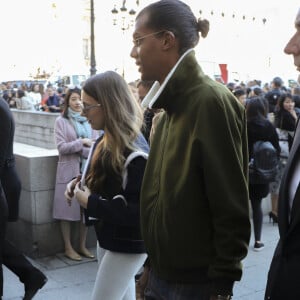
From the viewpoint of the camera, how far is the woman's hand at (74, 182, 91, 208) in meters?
2.85

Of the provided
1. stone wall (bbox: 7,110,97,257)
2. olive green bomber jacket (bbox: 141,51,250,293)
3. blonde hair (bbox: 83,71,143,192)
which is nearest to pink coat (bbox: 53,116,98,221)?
stone wall (bbox: 7,110,97,257)

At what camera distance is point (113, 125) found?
3051 millimetres

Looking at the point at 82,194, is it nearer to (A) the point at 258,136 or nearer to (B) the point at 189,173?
(B) the point at 189,173

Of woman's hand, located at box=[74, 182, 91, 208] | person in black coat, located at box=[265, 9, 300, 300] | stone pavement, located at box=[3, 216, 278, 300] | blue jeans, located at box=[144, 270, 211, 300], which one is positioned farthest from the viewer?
stone pavement, located at box=[3, 216, 278, 300]

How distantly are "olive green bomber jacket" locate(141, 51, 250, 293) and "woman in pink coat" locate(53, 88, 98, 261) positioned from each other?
3.47 m

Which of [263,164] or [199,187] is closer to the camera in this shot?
[199,187]

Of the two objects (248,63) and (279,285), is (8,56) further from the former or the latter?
(279,285)

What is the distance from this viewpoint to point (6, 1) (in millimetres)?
52625

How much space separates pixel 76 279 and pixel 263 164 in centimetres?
243

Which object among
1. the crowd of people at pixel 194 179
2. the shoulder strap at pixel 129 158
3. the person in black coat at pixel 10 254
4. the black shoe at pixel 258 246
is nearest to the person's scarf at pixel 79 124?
the person in black coat at pixel 10 254

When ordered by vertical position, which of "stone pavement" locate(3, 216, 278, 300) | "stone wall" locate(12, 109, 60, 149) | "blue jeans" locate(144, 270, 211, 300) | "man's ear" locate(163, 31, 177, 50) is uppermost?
"man's ear" locate(163, 31, 177, 50)

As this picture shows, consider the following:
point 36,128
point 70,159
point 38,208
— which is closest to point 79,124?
point 70,159

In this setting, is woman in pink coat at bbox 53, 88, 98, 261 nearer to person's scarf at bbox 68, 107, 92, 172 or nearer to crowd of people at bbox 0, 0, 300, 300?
person's scarf at bbox 68, 107, 92, 172

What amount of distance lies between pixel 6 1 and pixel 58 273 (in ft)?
170
